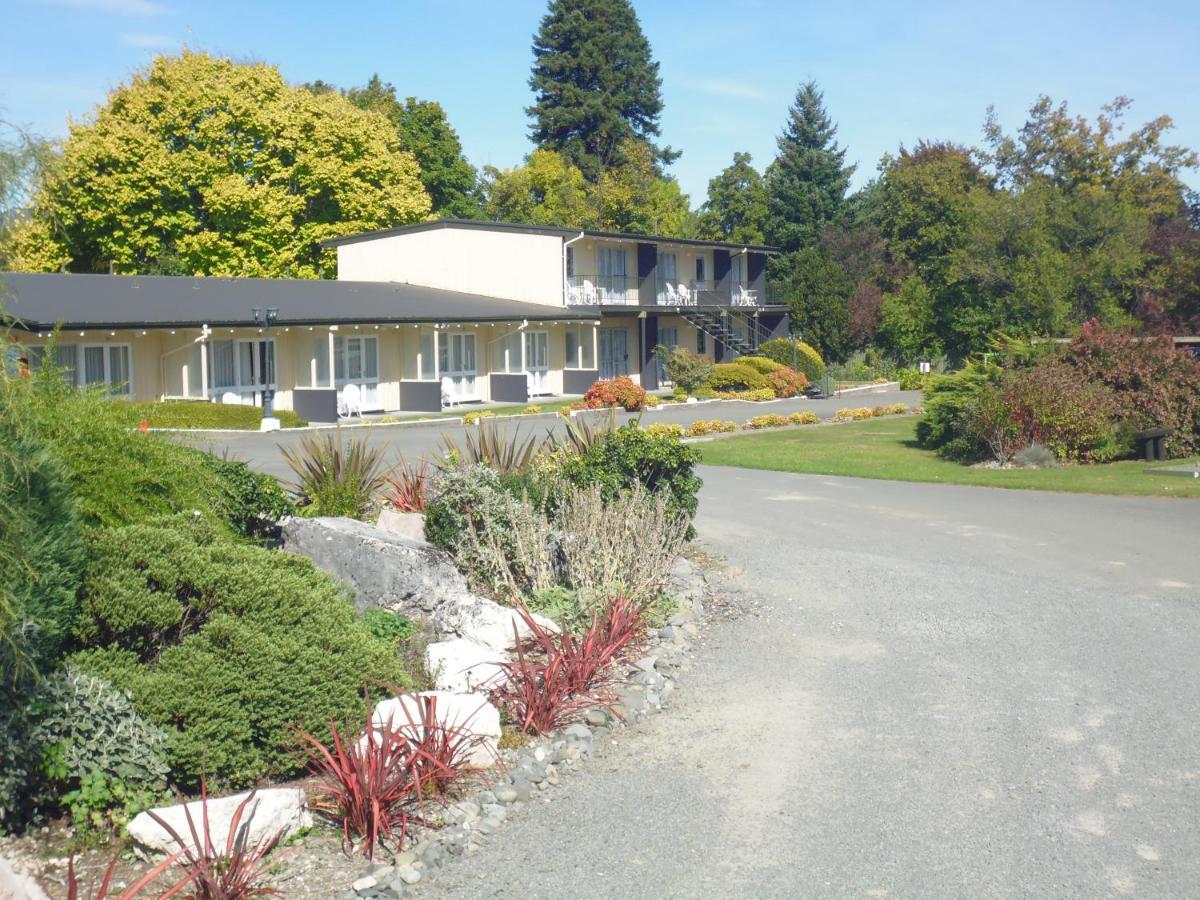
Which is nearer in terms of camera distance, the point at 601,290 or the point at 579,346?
the point at 579,346

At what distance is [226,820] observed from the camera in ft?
19.1

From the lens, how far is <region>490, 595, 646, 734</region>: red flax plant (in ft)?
25.3

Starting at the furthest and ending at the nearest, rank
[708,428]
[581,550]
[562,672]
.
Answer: [708,428] < [581,550] < [562,672]

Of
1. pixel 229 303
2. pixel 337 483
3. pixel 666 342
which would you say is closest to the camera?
pixel 337 483

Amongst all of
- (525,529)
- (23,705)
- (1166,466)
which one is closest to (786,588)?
(525,529)

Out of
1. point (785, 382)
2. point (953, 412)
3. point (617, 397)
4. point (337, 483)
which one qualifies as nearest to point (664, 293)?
point (785, 382)

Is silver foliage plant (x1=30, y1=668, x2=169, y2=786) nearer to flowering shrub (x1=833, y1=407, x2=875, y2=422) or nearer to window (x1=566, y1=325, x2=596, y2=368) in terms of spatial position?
flowering shrub (x1=833, y1=407, x2=875, y2=422)

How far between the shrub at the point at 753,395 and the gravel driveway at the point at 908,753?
29172 millimetres

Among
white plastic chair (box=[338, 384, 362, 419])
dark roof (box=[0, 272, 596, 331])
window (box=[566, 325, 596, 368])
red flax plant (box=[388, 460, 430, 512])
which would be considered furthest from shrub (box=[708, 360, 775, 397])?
red flax plant (box=[388, 460, 430, 512])

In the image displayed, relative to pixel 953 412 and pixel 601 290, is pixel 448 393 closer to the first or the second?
pixel 601 290

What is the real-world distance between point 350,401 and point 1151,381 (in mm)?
21531

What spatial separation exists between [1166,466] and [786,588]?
12375 mm

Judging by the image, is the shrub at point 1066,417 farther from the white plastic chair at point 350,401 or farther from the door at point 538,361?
the door at point 538,361

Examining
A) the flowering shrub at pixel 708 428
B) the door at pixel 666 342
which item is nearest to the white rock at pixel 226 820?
the flowering shrub at pixel 708 428
